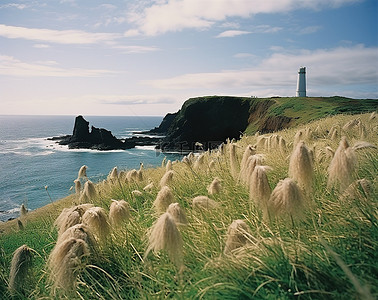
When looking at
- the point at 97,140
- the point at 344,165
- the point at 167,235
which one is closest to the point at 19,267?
the point at 167,235

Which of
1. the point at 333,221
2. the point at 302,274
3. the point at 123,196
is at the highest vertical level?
the point at 333,221

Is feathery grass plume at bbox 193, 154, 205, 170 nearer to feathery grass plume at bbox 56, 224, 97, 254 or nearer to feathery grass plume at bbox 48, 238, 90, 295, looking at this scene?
feathery grass plume at bbox 56, 224, 97, 254

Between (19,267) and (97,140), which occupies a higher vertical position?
(19,267)

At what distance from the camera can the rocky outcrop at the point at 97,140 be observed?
75500 mm

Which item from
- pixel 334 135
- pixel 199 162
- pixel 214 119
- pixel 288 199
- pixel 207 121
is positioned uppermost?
pixel 214 119

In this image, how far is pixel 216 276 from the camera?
89.2 inches

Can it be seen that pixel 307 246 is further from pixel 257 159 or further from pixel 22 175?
pixel 22 175

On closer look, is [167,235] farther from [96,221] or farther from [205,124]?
[205,124]

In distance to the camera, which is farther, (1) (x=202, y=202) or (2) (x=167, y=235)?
(1) (x=202, y=202)

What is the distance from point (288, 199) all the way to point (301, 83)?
3207 inches

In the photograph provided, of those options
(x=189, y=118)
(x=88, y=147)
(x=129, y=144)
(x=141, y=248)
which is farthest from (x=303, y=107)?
(x=141, y=248)

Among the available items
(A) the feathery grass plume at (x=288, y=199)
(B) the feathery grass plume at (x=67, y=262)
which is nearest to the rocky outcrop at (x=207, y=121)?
(B) the feathery grass plume at (x=67, y=262)

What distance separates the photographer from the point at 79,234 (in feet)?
9.11

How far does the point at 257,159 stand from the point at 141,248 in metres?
1.52
